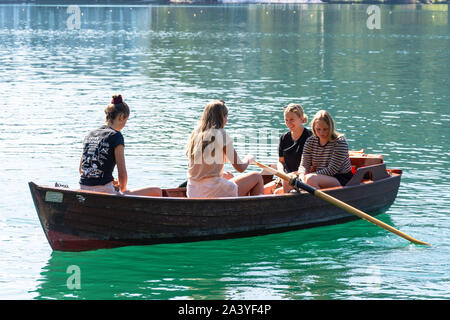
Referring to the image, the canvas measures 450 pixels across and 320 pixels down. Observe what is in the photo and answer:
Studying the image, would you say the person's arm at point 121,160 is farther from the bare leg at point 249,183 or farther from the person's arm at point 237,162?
the bare leg at point 249,183

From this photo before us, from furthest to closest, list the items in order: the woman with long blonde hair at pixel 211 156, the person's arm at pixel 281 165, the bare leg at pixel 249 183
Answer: the person's arm at pixel 281 165
the bare leg at pixel 249 183
the woman with long blonde hair at pixel 211 156

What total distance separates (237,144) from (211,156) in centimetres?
666

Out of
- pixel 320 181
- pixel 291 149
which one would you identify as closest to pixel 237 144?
pixel 291 149

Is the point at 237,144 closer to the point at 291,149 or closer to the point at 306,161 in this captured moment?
the point at 291,149

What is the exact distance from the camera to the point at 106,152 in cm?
911

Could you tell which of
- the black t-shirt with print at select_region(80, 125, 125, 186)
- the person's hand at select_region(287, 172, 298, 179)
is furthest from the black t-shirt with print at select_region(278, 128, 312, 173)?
the black t-shirt with print at select_region(80, 125, 125, 186)

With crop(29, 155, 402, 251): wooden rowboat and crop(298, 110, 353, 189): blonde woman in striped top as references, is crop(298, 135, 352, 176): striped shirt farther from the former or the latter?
crop(29, 155, 402, 251): wooden rowboat

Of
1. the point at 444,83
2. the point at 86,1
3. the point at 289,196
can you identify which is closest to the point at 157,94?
the point at 444,83

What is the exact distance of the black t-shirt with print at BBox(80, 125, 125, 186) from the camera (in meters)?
9.08

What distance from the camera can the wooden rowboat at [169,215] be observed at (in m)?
9.25

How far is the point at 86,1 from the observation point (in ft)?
403

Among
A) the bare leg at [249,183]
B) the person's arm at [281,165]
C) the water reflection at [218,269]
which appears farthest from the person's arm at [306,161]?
the water reflection at [218,269]

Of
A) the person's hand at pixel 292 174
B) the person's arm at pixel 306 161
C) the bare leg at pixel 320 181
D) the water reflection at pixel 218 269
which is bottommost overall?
the water reflection at pixel 218 269

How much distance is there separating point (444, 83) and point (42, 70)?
14343 mm
